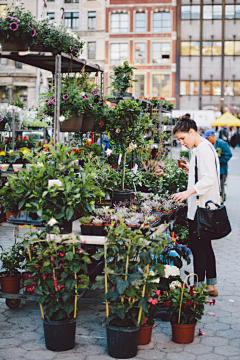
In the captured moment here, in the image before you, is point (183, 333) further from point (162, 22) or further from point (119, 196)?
point (162, 22)

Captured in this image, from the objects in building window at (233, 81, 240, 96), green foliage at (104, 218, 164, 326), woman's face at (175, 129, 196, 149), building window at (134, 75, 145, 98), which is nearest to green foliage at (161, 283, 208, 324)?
green foliage at (104, 218, 164, 326)

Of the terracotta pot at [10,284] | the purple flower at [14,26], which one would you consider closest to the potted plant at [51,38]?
the purple flower at [14,26]

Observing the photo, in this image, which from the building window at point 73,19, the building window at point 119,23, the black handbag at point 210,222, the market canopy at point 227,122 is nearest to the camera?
the black handbag at point 210,222

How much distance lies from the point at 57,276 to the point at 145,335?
0.84 meters

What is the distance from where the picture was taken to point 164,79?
141 ft

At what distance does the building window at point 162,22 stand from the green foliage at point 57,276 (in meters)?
41.2

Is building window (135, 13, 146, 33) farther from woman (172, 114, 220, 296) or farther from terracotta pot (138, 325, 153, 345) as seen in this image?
terracotta pot (138, 325, 153, 345)

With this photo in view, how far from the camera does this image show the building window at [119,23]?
42.3 metres

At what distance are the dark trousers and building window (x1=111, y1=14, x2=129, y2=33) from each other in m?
40.2

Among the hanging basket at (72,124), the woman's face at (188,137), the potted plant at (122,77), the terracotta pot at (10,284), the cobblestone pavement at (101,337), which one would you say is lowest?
the cobblestone pavement at (101,337)

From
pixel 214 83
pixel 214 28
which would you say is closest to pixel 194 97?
pixel 214 83

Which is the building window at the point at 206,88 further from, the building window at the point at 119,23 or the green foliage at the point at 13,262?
the green foliage at the point at 13,262

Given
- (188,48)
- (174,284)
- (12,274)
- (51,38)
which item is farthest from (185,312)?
(188,48)

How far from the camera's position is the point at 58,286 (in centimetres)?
347
